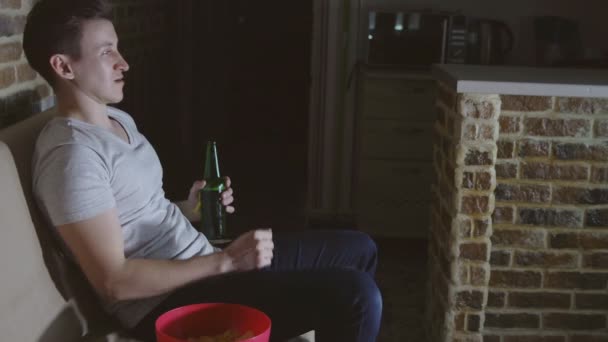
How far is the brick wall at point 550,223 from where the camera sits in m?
2.13

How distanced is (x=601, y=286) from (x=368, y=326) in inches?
39.8

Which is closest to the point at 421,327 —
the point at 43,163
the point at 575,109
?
the point at 575,109

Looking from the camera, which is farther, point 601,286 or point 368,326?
point 601,286

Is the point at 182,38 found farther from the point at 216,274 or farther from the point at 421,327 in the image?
the point at 216,274

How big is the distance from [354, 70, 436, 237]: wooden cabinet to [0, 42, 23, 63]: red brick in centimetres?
203

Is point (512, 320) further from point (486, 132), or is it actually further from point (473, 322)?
point (486, 132)

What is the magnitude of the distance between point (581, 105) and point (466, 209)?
45cm

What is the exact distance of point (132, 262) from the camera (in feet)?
4.80

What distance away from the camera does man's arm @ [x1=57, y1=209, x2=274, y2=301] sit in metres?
1.39

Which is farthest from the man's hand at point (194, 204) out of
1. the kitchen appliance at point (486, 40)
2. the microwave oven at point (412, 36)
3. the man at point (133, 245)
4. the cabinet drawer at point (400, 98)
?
the kitchen appliance at point (486, 40)

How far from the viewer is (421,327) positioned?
8.94 ft

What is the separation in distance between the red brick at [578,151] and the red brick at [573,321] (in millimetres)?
504

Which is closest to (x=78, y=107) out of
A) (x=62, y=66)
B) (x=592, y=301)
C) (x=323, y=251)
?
(x=62, y=66)

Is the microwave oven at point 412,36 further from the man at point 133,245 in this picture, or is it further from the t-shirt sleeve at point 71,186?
the t-shirt sleeve at point 71,186
